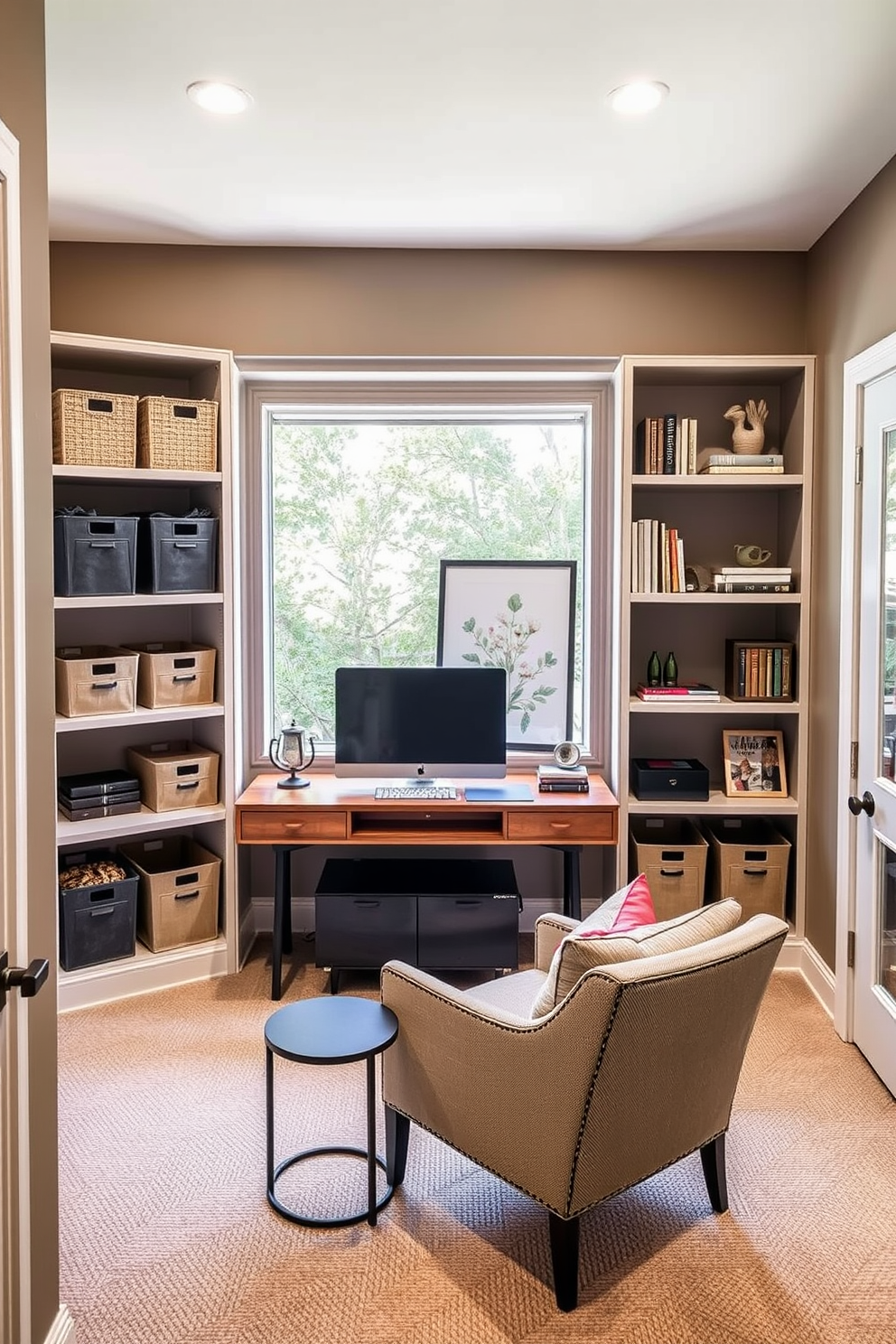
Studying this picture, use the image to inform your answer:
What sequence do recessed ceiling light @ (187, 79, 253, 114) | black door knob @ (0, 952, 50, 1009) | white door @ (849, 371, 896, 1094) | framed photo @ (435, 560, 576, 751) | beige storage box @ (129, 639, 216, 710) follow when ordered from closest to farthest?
black door knob @ (0, 952, 50, 1009) < recessed ceiling light @ (187, 79, 253, 114) < white door @ (849, 371, 896, 1094) < beige storage box @ (129, 639, 216, 710) < framed photo @ (435, 560, 576, 751)

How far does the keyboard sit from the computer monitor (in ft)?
0.14

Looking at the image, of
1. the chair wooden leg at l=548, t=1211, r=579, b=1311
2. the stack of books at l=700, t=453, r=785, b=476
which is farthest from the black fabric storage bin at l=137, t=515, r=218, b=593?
the chair wooden leg at l=548, t=1211, r=579, b=1311

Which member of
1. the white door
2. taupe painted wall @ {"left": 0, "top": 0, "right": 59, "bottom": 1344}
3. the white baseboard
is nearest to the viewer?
taupe painted wall @ {"left": 0, "top": 0, "right": 59, "bottom": 1344}

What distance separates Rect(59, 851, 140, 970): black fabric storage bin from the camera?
3420mm

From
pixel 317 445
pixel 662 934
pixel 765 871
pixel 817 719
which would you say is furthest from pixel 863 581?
pixel 317 445

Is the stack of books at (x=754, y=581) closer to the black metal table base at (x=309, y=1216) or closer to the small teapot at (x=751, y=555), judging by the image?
the small teapot at (x=751, y=555)

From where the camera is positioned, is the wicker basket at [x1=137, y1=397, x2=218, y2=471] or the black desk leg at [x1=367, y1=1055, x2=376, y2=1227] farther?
the wicker basket at [x1=137, y1=397, x2=218, y2=471]

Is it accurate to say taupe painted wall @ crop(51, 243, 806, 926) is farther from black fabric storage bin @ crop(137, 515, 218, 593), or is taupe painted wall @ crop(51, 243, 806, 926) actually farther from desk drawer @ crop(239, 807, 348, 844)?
desk drawer @ crop(239, 807, 348, 844)

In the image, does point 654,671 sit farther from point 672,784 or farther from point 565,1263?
point 565,1263

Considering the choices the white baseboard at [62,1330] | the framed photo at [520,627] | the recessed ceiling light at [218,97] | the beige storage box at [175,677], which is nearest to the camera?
the white baseboard at [62,1330]

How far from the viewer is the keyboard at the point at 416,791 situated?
3.57m

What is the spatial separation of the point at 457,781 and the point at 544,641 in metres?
0.69

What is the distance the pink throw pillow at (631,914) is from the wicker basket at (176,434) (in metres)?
2.18

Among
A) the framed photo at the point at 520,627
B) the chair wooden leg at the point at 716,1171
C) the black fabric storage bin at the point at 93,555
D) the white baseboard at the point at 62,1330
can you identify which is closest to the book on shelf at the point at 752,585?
the framed photo at the point at 520,627
